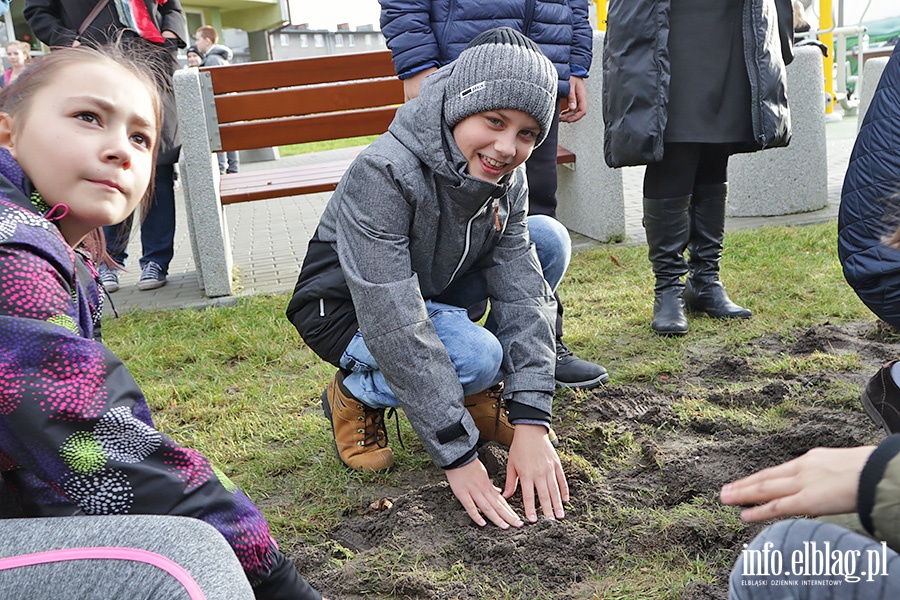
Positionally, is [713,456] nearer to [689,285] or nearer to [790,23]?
[689,285]

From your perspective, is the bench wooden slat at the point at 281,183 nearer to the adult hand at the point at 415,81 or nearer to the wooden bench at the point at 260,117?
the wooden bench at the point at 260,117

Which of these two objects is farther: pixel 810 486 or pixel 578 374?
pixel 578 374

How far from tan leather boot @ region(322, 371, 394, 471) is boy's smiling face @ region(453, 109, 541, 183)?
82cm

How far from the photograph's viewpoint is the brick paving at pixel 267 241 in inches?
203

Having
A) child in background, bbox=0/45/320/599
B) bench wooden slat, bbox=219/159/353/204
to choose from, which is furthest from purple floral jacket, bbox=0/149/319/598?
bench wooden slat, bbox=219/159/353/204

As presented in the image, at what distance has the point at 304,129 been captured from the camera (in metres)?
5.18

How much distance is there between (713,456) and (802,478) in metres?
1.33

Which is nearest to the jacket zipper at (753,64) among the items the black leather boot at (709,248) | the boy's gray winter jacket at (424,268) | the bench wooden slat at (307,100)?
the black leather boot at (709,248)

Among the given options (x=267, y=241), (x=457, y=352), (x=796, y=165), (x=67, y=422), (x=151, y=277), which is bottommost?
(x=267, y=241)

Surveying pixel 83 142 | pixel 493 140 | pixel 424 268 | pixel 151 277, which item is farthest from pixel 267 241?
pixel 83 142

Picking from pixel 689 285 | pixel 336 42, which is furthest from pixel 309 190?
pixel 336 42

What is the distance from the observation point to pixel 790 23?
12.8 feet

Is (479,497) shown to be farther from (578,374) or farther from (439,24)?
(439,24)

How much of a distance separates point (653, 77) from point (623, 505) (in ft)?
6.31
